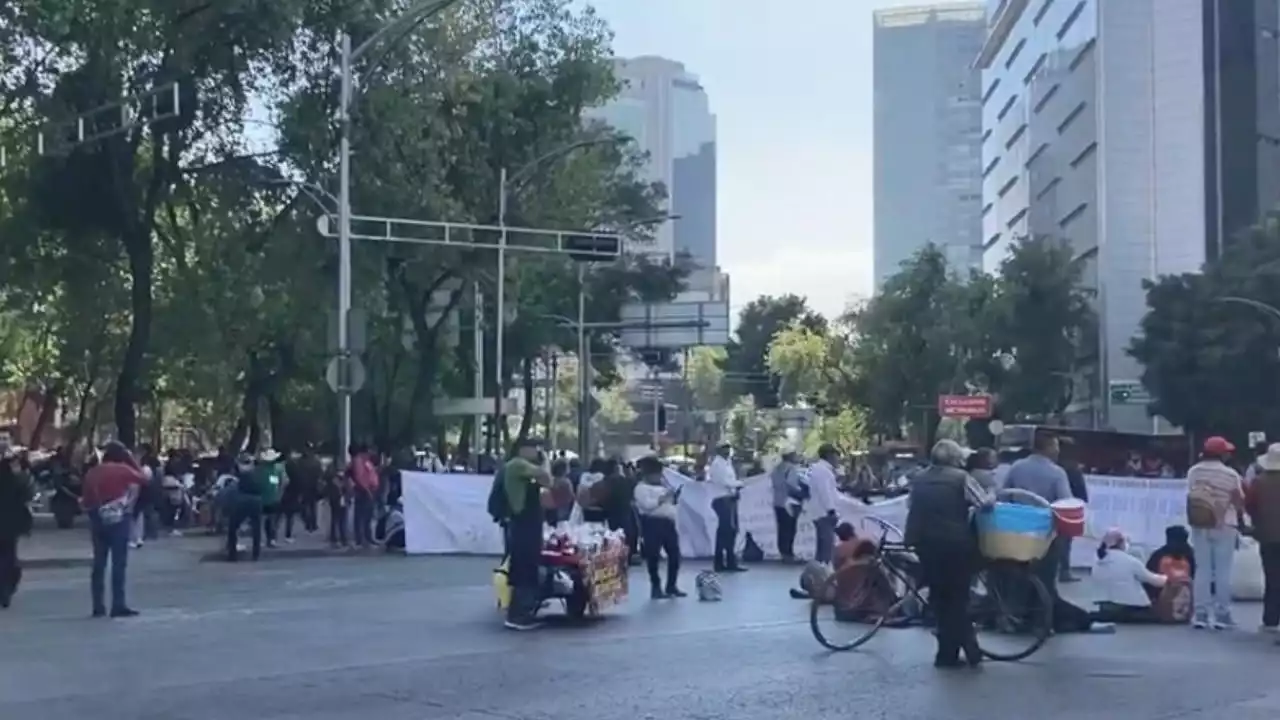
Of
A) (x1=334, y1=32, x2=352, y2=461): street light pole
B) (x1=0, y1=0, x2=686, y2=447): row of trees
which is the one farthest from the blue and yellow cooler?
(x1=334, y1=32, x2=352, y2=461): street light pole

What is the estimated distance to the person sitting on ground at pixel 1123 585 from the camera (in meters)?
16.9

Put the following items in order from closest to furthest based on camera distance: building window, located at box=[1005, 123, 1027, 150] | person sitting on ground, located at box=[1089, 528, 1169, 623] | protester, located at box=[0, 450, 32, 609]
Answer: person sitting on ground, located at box=[1089, 528, 1169, 623], protester, located at box=[0, 450, 32, 609], building window, located at box=[1005, 123, 1027, 150]

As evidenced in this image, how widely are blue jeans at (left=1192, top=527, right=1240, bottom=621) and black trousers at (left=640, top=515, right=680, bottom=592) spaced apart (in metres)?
5.69

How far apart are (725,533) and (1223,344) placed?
4390 centimetres

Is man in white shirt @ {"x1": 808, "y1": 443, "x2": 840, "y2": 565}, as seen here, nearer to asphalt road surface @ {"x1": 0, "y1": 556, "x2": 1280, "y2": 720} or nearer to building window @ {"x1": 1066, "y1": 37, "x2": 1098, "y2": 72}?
asphalt road surface @ {"x1": 0, "y1": 556, "x2": 1280, "y2": 720}

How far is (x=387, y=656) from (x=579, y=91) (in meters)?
31.8

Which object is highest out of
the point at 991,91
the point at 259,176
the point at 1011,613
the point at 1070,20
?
the point at 991,91

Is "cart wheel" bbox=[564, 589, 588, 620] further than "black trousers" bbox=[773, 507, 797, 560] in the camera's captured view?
No

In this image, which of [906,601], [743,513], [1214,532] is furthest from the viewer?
[743,513]

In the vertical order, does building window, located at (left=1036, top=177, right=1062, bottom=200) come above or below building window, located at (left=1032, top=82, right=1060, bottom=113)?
below

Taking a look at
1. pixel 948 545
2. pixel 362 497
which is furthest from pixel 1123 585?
pixel 362 497

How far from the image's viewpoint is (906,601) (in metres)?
15.4

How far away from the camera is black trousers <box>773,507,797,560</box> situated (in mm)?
26734

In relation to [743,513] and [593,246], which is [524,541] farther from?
[593,246]
